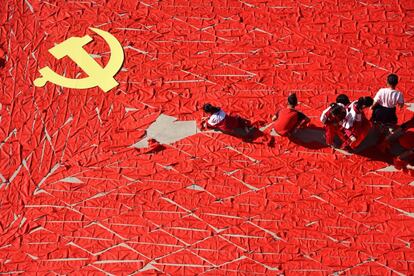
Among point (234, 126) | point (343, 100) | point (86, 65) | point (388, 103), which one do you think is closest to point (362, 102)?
point (343, 100)

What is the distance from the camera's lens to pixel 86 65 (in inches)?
216

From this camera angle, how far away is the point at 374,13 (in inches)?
222

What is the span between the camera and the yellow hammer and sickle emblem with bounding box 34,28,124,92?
536 cm

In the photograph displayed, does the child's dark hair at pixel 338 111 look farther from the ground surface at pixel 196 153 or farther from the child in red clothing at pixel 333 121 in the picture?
the ground surface at pixel 196 153

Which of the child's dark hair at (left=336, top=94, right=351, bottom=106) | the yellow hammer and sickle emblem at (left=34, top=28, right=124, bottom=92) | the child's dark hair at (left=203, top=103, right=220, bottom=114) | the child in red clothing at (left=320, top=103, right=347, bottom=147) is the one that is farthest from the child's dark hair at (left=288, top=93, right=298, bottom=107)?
the yellow hammer and sickle emblem at (left=34, top=28, right=124, bottom=92)

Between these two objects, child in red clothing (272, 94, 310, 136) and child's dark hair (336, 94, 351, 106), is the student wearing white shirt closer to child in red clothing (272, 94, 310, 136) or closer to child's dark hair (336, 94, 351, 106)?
child's dark hair (336, 94, 351, 106)

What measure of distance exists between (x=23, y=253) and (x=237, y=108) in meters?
2.61

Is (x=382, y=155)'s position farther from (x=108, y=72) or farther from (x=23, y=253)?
(x=23, y=253)

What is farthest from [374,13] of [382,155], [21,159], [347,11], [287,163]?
[21,159]

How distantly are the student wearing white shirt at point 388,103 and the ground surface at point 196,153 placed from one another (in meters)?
0.46

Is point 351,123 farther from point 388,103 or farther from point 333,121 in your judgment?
point 388,103

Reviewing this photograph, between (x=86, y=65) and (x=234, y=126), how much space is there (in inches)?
78.1

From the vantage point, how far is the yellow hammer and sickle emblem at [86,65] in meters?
5.36

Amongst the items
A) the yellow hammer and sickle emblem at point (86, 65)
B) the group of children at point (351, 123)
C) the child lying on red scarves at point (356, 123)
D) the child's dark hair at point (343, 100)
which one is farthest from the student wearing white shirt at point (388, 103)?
the yellow hammer and sickle emblem at point (86, 65)
